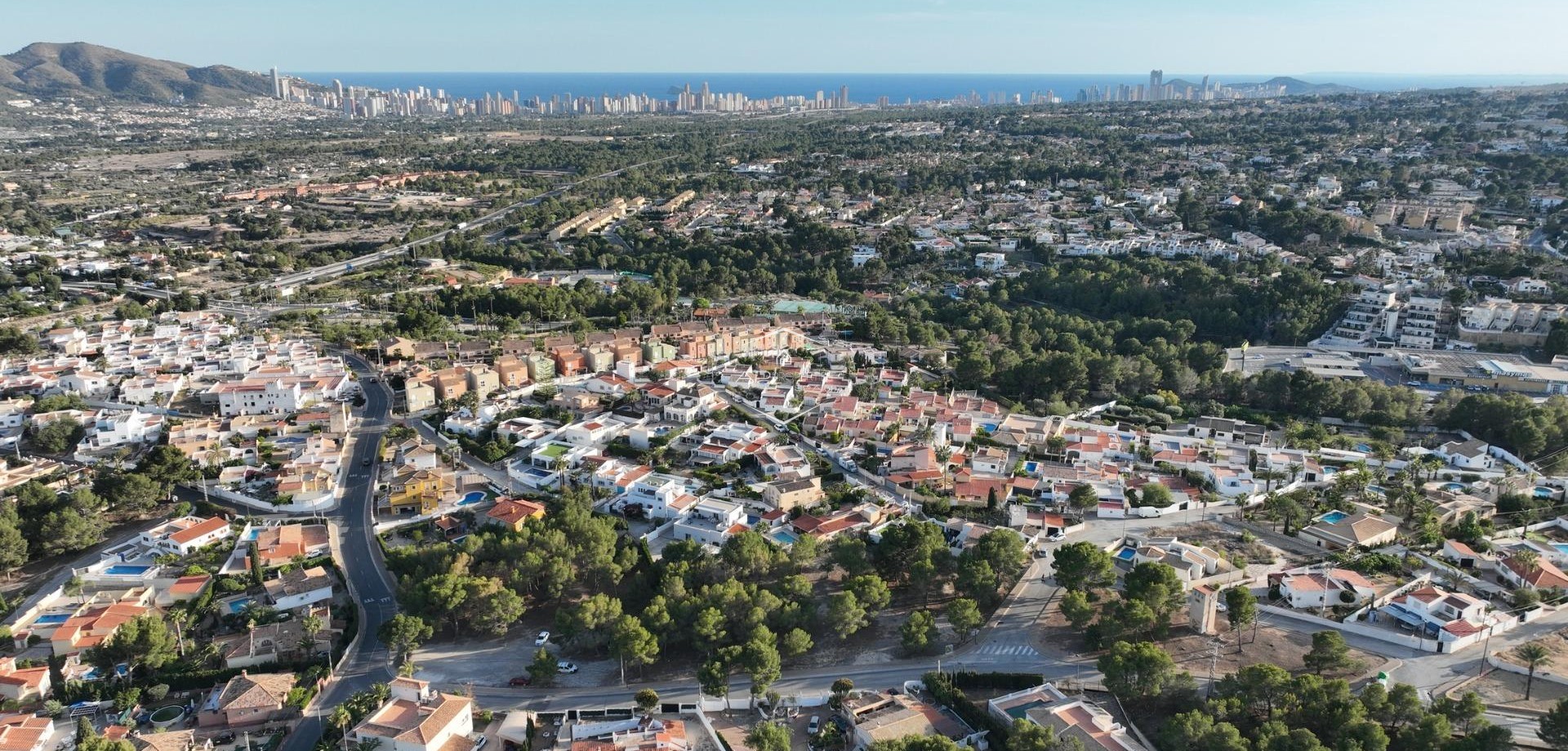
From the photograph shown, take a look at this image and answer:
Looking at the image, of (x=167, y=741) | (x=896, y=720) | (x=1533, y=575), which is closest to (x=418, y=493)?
(x=167, y=741)

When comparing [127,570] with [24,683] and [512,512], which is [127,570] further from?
[512,512]

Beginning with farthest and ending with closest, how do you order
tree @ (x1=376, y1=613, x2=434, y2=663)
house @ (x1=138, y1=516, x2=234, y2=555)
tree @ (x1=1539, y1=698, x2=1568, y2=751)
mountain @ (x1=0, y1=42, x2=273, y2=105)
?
1. mountain @ (x1=0, y1=42, x2=273, y2=105)
2. house @ (x1=138, y1=516, x2=234, y2=555)
3. tree @ (x1=376, y1=613, x2=434, y2=663)
4. tree @ (x1=1539, y1=698, x2=1568, y2=751)

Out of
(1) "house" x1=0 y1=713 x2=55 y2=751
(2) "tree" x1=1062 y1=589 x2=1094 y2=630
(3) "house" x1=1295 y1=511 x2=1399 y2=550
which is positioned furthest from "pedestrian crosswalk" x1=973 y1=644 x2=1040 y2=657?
(1) "house" x1=0 y1=713 x2=55 y2=751

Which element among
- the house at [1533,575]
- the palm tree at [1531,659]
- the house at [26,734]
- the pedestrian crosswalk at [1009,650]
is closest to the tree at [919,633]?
the pedestrian crosswalk at [1009,650]

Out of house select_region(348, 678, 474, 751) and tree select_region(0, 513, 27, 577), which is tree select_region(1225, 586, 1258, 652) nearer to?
house select_region(348, 678, 474, 751)

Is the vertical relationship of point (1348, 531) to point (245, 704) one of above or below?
above

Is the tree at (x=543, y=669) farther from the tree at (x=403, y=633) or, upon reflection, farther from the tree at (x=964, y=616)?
the tree at (x=964, y=616)
